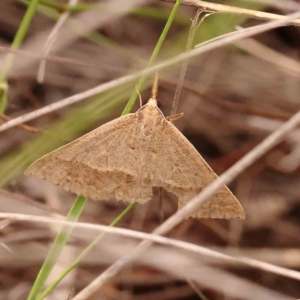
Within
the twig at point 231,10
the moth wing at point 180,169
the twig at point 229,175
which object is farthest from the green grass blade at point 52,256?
the twig at point 231,10

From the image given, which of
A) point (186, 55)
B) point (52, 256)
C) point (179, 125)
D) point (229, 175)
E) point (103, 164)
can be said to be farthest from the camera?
point (179, 125)

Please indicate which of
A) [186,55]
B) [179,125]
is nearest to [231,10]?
[186,55]

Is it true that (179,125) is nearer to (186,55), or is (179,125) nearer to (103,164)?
(103,164)

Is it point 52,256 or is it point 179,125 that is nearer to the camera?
point 52,256

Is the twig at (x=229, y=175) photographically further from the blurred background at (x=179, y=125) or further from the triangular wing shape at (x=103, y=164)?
the blurred background at (x=179, y=125)

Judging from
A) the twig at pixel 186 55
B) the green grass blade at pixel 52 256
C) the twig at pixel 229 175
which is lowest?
the green grass blade at pixel 52 256

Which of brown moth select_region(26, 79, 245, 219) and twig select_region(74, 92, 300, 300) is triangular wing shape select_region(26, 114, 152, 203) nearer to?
brown moth select_region(26, 79, 245, 219)

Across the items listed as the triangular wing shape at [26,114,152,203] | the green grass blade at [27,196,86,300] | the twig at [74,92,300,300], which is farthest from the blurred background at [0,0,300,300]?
the twig at [74,92,300,300]
